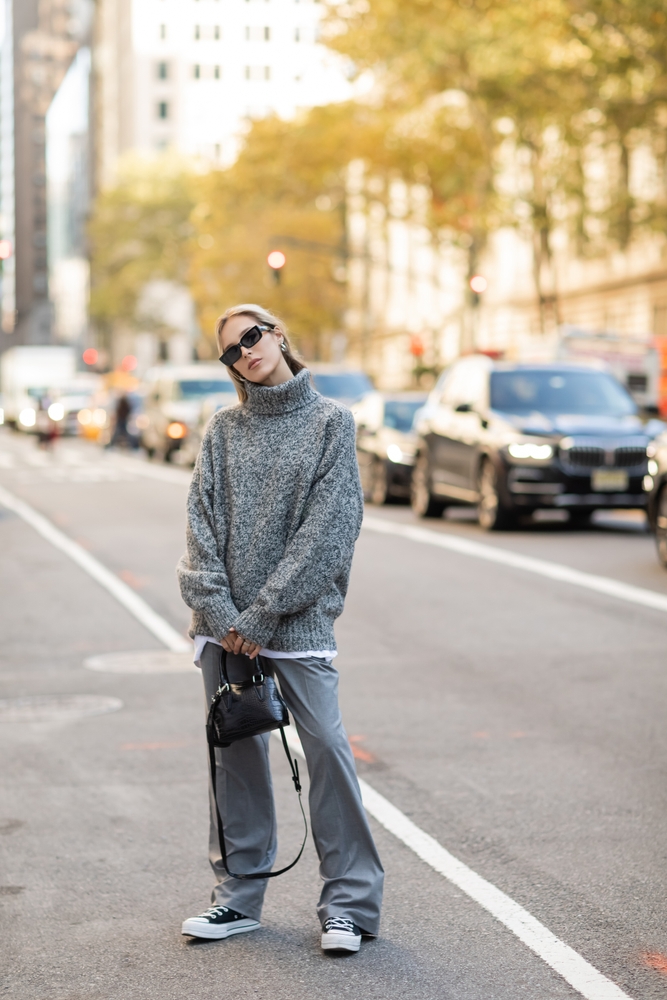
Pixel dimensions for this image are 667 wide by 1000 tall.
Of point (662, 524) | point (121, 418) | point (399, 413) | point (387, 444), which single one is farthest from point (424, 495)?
point (121, 418)

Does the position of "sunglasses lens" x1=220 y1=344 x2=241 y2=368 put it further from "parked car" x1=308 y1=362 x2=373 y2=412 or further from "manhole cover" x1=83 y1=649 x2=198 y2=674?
"parked car" x1=308 y1=362 x2=373 y2=412

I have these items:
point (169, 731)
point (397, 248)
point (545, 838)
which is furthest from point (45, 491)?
point (397, 248)

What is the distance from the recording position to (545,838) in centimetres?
592

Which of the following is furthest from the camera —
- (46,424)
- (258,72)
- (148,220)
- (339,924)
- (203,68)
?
(258,72)

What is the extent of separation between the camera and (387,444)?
2333 centimetres

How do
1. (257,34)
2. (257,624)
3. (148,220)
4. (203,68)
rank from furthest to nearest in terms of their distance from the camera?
(257,34) < (203,68) < (148,220) < (257,624)

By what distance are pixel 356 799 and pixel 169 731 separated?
3292mm

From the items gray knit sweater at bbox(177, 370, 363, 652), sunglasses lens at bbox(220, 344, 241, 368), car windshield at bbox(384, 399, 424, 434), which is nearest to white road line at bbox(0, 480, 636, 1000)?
gray knit sweater at bbox(177, 370, 363, 652)

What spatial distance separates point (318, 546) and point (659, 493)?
9.93 metres

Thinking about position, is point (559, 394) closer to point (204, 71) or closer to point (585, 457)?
point (585, 457)

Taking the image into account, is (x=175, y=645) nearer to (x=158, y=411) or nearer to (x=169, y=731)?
(x=169, y=731)

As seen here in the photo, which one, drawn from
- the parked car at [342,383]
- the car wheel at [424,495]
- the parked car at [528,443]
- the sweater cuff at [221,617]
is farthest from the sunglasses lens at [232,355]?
the parked car at [342,383]

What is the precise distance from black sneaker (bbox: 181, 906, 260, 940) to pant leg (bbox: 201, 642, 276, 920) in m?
0.02

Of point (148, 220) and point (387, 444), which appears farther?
point (148, 220)
